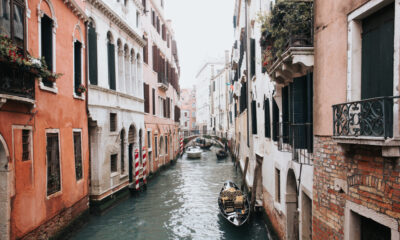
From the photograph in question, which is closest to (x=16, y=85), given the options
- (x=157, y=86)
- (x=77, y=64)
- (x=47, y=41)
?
(x=47, y=41)

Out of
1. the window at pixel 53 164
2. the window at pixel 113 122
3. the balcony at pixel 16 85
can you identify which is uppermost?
the balcony at pixel 16 85

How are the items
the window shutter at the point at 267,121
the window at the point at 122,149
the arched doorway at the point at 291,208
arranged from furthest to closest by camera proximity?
1. the window at the point at 122,149
2. the window shutter at the point at 267,121
3. the arched doorway at the point at 291,208

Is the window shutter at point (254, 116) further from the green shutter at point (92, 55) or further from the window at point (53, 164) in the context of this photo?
the window at point (53, 164)

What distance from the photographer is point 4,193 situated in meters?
5.73

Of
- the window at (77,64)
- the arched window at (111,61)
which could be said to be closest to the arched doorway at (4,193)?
the window at (77,64)

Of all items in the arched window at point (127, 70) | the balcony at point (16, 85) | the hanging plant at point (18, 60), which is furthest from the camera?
the arched window at point (127, 70)

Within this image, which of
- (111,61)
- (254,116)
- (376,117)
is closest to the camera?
(376,117)

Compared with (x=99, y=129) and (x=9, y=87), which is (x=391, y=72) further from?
(x=99, y=129)

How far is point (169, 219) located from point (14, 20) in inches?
312

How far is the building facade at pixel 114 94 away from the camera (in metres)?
10.9

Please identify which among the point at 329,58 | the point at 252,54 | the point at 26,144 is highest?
the point at 252,54

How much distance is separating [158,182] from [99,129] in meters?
7.48

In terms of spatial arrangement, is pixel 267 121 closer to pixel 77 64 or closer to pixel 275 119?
pixel 275 119

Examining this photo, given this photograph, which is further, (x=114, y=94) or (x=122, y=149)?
(x=122, y=149)
